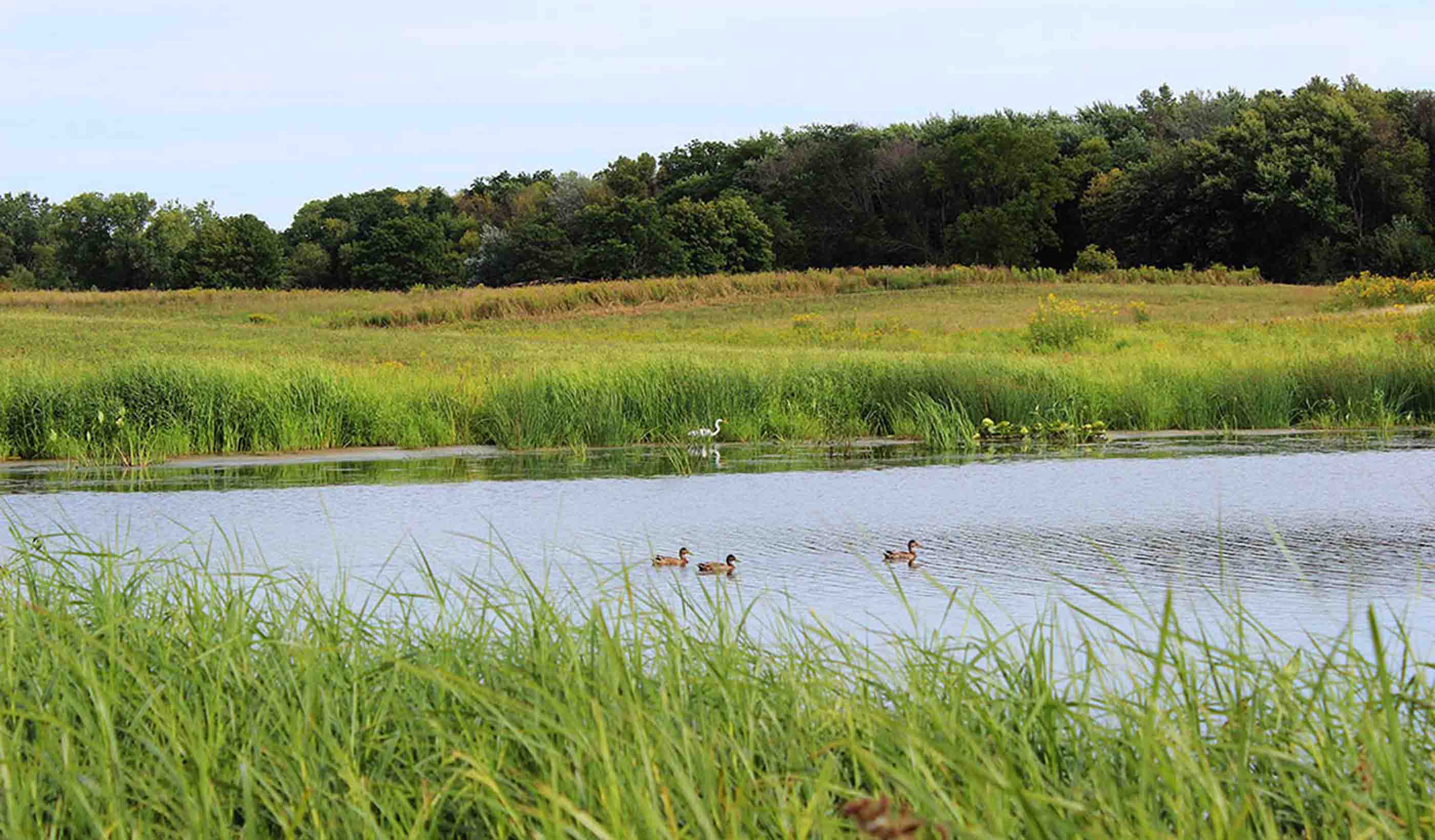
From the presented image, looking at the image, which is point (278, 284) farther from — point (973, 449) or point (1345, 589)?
point (1345, 589)

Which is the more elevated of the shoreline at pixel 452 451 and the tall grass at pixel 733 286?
the tall grass at pixel 733 286

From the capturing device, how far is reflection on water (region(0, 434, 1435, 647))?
6734 mm

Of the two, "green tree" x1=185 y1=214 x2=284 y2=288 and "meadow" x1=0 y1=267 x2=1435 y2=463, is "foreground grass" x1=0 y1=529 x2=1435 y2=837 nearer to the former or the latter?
"meadow" x1=0 y1=267 x2=1435 y2=463

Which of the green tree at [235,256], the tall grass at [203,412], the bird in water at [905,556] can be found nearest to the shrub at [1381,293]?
the tall grass at [203,412]

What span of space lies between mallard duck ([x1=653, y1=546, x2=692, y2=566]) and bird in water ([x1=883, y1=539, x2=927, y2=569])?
95cm

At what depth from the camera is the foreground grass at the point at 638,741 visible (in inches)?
104

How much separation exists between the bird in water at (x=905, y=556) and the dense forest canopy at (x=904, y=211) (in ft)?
124

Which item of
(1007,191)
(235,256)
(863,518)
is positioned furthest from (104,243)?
(863,518)

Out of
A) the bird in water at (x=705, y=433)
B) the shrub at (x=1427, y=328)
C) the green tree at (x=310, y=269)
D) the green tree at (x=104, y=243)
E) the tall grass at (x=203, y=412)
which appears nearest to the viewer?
the tall grass at (x=203, y=412)

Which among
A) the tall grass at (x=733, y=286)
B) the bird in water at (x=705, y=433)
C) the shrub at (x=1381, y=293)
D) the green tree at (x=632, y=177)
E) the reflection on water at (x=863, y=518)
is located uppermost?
the green tree at (x=632, y=177)

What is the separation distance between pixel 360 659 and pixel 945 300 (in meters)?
36.5

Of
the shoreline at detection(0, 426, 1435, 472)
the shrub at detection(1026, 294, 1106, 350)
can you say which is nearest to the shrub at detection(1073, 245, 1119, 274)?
the shrub at detection(1026, 294, 1106, 350)

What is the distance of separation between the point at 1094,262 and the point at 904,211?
63.0 ft

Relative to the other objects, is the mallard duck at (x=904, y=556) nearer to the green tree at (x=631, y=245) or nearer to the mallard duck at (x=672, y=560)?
the mallard duck at (x=672, y=560)
